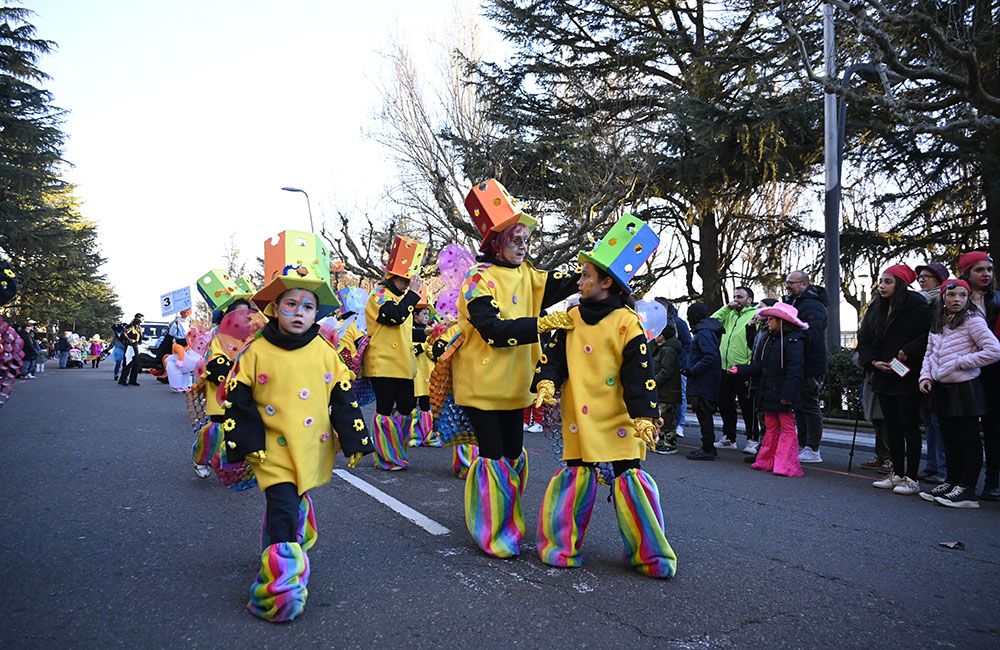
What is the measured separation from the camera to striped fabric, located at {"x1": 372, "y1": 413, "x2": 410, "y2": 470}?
23.5 feet

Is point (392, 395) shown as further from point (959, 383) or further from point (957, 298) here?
point (957, 298)

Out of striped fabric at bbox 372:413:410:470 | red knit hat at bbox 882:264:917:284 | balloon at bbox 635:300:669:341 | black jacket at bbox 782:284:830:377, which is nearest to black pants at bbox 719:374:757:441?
black jacket at bbox 782:284:830:377

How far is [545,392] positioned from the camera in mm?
4070

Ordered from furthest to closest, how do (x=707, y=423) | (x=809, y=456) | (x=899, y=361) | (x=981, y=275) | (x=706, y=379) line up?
(x=706, y=379), (x=707, y=423), (x=809, y=456), (x=899, y=361), (x=981, y=275)

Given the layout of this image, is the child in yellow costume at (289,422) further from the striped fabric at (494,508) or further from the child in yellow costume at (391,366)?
the child in yellow costume at (391,366)

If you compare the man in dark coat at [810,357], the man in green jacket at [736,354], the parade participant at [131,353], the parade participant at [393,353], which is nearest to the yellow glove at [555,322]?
the parade participant at [393,353]

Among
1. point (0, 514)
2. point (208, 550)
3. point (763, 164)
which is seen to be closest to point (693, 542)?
point (208, 550)

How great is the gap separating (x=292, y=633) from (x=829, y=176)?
12.0 m

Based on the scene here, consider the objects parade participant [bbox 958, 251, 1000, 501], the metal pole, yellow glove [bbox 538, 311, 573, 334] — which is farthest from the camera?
the metal pole

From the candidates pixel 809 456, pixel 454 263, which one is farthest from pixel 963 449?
pixel 454 263

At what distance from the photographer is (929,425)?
7395 mm

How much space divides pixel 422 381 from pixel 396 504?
124 inches

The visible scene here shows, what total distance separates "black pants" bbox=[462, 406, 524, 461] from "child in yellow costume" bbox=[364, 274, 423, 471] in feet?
9.08

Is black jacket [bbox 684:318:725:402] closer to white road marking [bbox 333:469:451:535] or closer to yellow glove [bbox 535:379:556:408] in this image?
white road marking [bbox 333:469:451:535]
